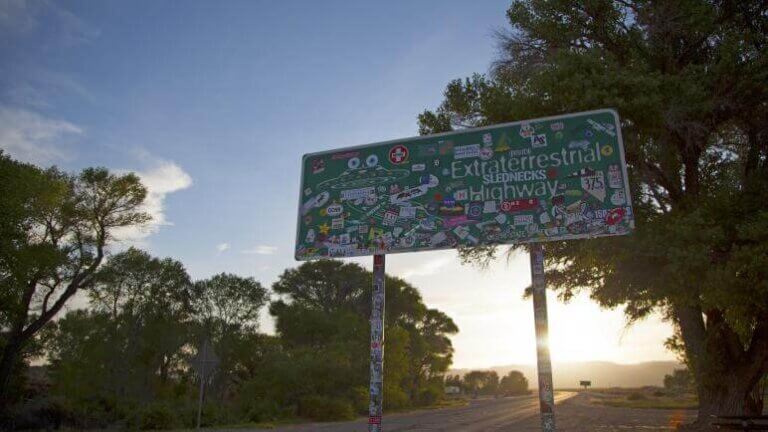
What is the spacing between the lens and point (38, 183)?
21594 mm

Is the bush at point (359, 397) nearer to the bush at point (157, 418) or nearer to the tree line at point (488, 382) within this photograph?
the bush at point (157, 418)

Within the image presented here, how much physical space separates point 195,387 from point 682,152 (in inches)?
1263

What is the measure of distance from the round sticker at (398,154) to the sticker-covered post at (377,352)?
6.33 ft

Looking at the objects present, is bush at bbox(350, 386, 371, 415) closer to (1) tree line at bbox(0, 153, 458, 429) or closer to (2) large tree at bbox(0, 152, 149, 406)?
(1) tree line at bbox(0, 153, 458, 429)

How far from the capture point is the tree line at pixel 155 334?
21.2m

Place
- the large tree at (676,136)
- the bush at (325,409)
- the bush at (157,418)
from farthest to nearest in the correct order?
the bush at (325,409), the bush at (157,418), the large tree at (676,136)

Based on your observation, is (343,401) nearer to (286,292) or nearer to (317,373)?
(317,373)

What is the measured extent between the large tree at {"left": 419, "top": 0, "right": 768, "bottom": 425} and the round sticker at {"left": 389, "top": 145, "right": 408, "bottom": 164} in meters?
3.83

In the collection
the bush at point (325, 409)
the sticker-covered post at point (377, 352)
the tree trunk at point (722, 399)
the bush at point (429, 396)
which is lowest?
the bush at point (429, 396)

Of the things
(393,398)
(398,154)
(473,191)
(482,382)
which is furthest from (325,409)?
(482,382)

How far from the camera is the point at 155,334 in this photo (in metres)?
35.4

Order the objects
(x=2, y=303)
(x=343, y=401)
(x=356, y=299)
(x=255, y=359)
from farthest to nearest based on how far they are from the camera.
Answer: (x=356, y=299), (x=255, y=359), (x=343, y=401), (x=2, y=303)

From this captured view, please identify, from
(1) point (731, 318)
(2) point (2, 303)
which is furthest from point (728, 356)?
(2) point (2, 303)

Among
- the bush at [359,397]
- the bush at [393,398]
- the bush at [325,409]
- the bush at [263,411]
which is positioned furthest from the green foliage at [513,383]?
the bush at [263,411]
